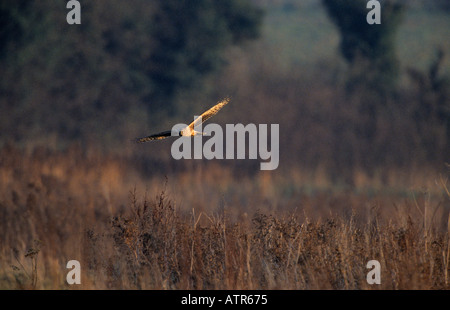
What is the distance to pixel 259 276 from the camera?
6898 mm

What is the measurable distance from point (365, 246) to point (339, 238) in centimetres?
34
